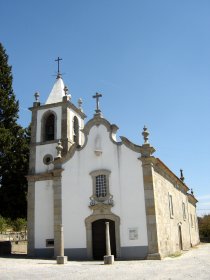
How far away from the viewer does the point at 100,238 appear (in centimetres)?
1953

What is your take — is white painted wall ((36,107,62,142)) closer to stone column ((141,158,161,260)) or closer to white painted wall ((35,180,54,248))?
white painted wall ((35,180,54,248))

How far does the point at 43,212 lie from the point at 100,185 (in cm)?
457

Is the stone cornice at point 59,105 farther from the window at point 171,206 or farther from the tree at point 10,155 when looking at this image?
the window at point 171,206

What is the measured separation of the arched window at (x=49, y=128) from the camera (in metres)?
24.4

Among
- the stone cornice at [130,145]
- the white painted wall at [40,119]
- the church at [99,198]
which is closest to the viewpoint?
the church at [99,198]

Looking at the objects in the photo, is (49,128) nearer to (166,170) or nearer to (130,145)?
(130,145)

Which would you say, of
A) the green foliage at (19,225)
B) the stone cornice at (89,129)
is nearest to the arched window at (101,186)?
the stone cornice at (89,129)

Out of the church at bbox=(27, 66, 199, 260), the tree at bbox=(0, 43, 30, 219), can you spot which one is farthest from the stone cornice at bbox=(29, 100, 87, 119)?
the tree at bbox=(0, 43, 30, 219)

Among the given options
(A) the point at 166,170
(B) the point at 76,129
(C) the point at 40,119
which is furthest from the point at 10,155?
(A) the point at 166,170

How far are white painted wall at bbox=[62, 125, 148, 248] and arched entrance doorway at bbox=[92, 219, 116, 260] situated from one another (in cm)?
57

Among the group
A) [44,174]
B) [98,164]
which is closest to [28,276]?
[98,164]

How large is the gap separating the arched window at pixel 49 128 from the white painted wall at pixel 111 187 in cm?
388

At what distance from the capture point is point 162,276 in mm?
11062

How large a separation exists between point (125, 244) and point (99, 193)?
3.19 metres
